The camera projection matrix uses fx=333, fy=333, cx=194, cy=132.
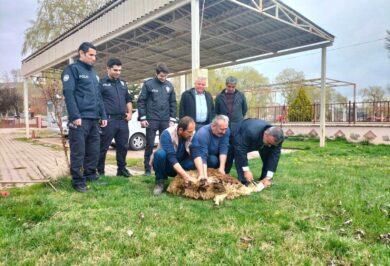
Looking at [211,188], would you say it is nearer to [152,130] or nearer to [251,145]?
[251,145]

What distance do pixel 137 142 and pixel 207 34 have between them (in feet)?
15.0

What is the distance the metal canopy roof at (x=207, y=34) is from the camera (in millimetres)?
9039

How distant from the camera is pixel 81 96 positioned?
4.86 m

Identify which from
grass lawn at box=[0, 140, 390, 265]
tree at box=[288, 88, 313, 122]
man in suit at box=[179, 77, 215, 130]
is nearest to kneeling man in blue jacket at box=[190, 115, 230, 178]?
grass lawn at box=[0, 140, 390, 265]

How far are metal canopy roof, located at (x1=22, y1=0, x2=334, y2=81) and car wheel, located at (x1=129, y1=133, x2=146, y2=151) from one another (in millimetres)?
3363

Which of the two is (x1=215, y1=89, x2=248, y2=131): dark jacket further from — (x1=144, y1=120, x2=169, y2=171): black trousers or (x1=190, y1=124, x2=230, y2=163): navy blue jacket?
(x1=190, y1=124, x2=230, y2=163): navy blue jacket

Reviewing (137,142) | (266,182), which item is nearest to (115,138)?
(266,182)

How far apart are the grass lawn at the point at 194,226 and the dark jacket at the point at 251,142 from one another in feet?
1.65

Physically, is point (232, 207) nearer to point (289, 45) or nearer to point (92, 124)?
point (92, 124)

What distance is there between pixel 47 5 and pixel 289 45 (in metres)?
23.1

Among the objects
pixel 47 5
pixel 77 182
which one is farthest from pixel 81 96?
pixel 47 5

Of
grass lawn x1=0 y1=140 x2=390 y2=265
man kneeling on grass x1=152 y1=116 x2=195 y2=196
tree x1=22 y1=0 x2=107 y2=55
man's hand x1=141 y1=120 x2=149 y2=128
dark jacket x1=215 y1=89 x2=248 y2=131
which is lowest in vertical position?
grass lawn x1=0 y1=140 x2=390 y2=265

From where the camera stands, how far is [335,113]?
1689cm

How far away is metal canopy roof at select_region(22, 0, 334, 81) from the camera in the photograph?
29.7 feet
